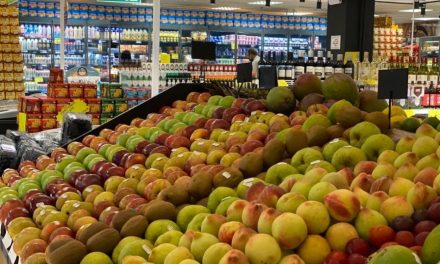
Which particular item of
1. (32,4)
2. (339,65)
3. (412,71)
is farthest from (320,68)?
(32,4)

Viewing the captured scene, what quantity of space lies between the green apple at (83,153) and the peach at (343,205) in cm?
189

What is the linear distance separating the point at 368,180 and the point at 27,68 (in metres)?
12.2

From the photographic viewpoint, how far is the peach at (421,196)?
180 cm

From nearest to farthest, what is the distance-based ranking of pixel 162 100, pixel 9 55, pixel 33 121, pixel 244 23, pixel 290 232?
pixel 290 232, pixel 162 100, pixel 33 121, pixel 9 55, pixel 244 23

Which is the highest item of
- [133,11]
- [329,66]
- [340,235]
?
[133,11]

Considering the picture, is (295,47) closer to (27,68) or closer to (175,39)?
(175,39)

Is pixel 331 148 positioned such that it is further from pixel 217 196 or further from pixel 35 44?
pixel 35 44

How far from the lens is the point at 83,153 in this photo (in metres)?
3.40

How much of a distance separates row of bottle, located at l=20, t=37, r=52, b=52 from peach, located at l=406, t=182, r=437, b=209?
487 inches

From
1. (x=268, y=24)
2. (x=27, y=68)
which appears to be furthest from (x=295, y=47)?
(x=27, y=68)

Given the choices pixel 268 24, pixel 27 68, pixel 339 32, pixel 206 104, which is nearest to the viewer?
pixel 206 104

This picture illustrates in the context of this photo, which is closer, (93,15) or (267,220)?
(267,220)

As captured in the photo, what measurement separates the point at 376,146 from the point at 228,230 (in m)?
0.77

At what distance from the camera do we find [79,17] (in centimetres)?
1356
